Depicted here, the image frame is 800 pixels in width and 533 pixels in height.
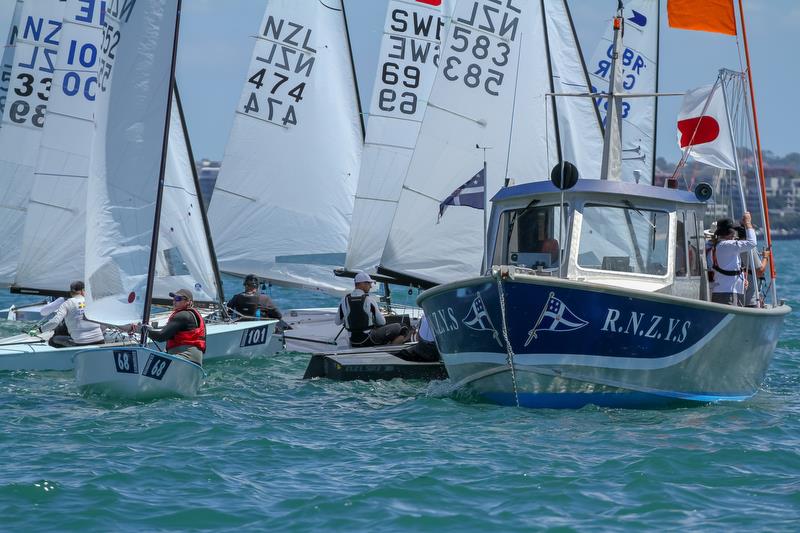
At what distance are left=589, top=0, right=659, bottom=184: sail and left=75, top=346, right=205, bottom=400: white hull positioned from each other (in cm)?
1324

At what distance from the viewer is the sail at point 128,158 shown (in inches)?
622

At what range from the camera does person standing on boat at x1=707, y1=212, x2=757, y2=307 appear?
15.0 metres

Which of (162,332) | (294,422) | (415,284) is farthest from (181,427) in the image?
(415,284)

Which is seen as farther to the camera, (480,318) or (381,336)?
(381,336)

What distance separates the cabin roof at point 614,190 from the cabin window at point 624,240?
20cm

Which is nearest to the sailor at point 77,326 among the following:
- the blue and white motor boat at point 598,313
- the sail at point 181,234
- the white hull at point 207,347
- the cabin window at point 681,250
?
the white hull at point 207,347

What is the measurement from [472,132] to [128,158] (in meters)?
5.92

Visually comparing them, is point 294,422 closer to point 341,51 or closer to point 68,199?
point 68,199

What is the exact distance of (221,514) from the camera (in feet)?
32.4

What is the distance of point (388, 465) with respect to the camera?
11484 mm

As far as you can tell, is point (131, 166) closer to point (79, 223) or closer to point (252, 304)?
point (252, 304)

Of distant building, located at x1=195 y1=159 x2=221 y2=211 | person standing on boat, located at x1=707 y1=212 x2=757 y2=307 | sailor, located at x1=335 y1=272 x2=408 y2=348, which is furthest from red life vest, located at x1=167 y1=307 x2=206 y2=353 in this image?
distant building, located at x1=195 y1=159 x2=221 y2=211

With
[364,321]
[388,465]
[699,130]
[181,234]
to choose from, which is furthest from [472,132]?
[388,465]

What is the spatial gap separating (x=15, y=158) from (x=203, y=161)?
5827 inches
